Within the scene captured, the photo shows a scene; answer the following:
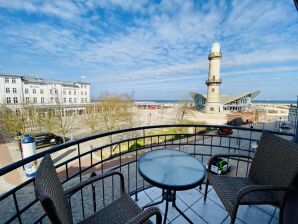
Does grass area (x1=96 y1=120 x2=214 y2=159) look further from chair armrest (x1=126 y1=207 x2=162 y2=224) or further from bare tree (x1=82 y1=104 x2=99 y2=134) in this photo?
bare tree (x1=82 y1=104 x2=99 y2=134)

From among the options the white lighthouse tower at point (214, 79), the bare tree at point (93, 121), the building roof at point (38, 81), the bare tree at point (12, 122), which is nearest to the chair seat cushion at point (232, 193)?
the bare tree at point (93, 121)

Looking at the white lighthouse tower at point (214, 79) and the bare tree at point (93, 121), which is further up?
the white lighthouse tower at point (214, 79)

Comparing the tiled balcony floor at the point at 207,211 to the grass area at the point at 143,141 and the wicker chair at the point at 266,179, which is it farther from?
the grass area at the point at 143,141

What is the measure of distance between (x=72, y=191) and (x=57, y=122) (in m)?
13.9

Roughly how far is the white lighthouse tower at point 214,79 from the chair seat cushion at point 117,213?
28412mm

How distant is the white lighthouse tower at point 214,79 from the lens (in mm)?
25859

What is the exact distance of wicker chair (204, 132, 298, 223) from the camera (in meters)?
1.23

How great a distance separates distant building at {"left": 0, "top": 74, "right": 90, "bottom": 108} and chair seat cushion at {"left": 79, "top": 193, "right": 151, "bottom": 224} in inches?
729

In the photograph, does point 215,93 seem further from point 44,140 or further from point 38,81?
point 38,81

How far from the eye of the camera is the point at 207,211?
72.9 inches

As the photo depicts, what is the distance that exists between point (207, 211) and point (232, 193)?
2.01 ft

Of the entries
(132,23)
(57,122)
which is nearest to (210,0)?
(132,23)

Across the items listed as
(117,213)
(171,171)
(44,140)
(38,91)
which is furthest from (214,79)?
(38,91)

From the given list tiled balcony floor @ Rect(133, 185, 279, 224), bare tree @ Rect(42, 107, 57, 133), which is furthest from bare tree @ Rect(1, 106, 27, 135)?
tiled balcony floor @ Rect(133, 185, 279, 224)
